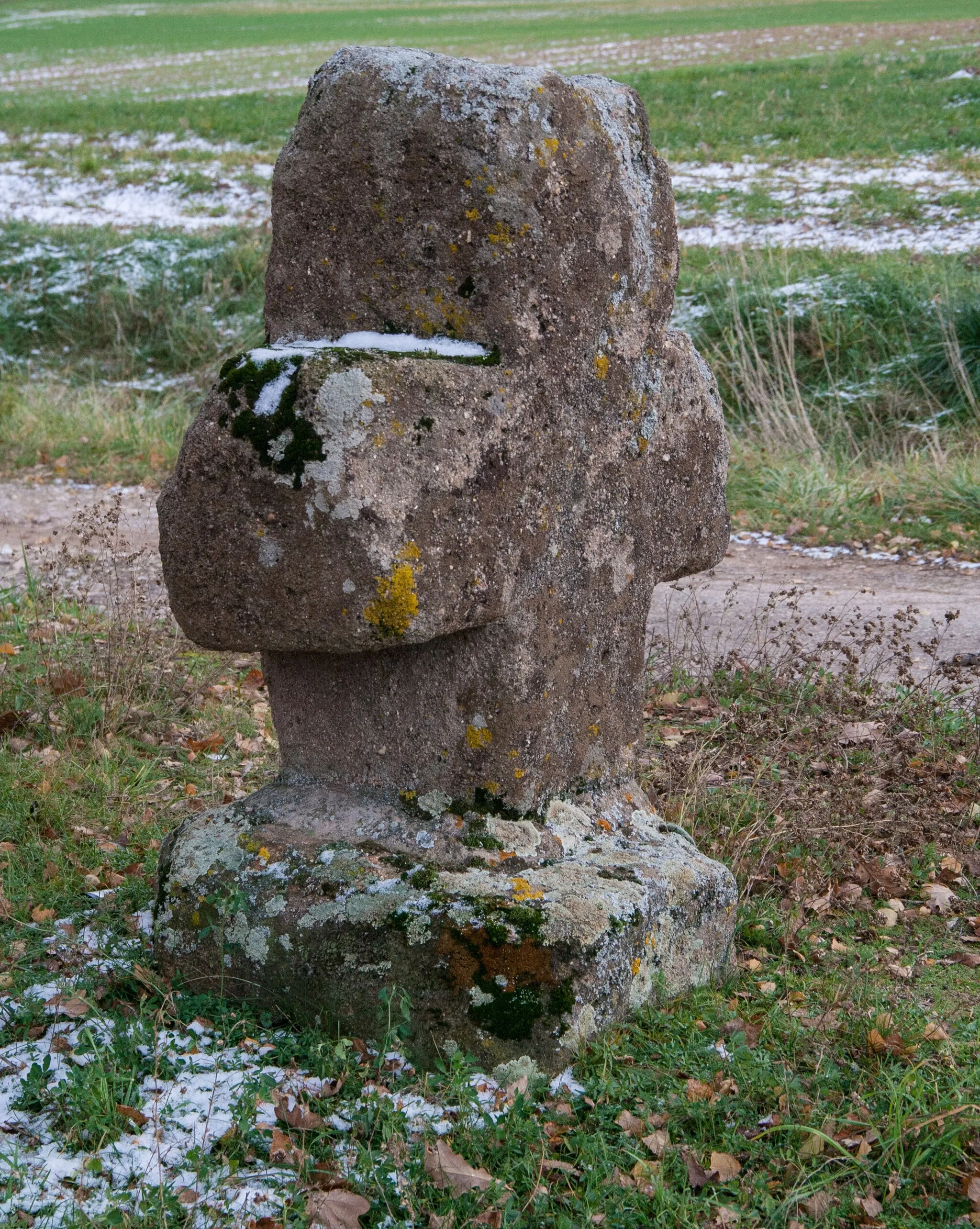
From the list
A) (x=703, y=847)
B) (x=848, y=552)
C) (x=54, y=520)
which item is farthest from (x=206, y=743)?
(x=848, y=552)

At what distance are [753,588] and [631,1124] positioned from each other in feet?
16.7

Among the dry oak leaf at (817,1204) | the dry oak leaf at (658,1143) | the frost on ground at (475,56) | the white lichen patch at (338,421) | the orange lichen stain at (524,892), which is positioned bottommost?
the dry oak leaf at (817,1204)

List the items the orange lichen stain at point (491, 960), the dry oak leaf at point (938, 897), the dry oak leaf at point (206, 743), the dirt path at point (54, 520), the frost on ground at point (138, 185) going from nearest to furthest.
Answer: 1. the orange lichen stain at point (491, 960)
2. the dry oak leaf at point (938, 897)
3. the dry oak leaf at point (206, 743)
4. the dirt path at point (54, 520)
5. the frost on ground at point (138, 185)

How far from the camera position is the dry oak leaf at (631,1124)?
8.71ft

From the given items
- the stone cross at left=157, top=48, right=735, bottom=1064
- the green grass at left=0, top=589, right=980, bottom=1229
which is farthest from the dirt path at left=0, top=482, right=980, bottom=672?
the stone cross at left=157, top=48, right=735, bottom=1064

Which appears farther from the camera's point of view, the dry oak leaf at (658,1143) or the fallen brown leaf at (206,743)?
the fallen brown leaf at (206,743)

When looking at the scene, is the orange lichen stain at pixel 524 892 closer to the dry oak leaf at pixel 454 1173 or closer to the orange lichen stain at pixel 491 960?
the orange lichen stain at pixel 491 960

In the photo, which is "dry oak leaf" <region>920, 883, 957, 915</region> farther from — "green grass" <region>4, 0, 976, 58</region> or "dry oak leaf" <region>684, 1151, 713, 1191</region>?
"green grass" <region>4, 0, 976, 58</region>

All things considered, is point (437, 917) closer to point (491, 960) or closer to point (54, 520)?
point (491, 960)

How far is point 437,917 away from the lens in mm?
2861

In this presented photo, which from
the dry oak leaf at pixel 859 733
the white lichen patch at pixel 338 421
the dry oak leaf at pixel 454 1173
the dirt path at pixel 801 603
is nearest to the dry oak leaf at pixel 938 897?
the dry oak leaf at pixel 859 733

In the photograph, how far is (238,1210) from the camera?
2391 mm

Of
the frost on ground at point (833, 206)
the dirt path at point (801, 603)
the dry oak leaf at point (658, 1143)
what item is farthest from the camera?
the frost on ground at point (833, 206)

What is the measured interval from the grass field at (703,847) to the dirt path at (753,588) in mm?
185
